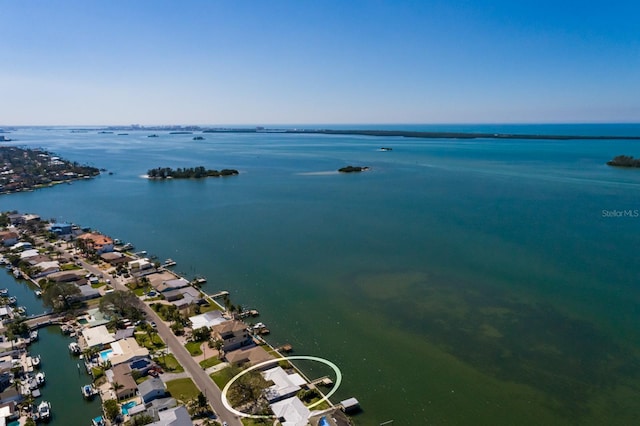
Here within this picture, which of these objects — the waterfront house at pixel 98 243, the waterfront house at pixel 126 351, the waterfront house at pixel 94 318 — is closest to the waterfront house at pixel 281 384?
the waterfront house at pixel 126 351

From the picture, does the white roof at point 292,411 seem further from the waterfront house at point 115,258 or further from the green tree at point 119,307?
the waterfront house at point 115,258

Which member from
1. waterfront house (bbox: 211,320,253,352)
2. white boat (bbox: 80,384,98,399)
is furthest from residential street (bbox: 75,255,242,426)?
white boat (bbox: 80,384,98,399)

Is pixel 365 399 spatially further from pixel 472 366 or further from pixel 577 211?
pixel 577 211

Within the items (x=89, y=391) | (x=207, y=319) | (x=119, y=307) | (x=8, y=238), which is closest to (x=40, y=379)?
(x=89, y=391)

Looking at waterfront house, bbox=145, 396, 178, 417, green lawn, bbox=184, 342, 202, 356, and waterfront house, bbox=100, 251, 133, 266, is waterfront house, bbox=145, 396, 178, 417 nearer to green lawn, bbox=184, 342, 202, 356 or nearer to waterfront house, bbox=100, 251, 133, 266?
green lawn, bbox=184, 342, 202, 356

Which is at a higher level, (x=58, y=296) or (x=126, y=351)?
(x=58, y=296)

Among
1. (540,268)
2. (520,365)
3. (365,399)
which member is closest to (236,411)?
(365,399)

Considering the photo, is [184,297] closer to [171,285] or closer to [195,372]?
[171,285]
